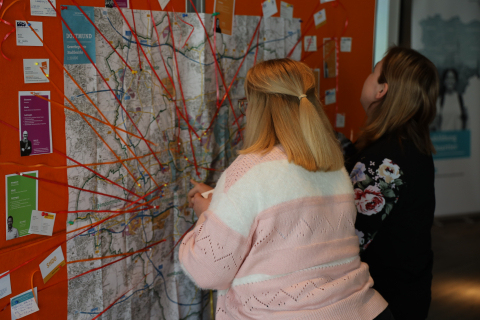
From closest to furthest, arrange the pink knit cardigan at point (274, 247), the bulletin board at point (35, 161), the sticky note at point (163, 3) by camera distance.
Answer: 1. the pink knit cardigan at point (274, 247)
2. the bulletin board at point (35, 161)
3. the sticky note at point (163, 3)

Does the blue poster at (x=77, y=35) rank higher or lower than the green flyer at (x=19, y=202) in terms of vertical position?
higher

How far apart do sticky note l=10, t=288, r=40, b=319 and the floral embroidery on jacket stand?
1192mm

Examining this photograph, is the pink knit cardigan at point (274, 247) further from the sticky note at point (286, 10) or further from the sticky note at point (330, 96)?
the sticky note at point (330, 96)

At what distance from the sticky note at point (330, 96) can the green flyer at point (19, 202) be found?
1580mm

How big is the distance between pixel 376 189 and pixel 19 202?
125 cm

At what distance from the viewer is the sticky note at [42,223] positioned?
4.13ft

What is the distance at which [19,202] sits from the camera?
1216 mm

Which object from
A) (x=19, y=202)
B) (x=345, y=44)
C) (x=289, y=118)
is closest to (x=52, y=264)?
(x=19, y=202)

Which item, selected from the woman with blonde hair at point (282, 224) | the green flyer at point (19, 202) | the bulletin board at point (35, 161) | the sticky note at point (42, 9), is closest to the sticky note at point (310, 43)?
the bulletin board at point (35, 161)

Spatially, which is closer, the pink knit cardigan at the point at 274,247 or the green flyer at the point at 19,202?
the pink knit cardigan at the point at 274,247

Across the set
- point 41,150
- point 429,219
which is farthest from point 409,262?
point 41,150

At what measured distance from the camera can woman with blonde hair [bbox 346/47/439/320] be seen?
155 centimetres

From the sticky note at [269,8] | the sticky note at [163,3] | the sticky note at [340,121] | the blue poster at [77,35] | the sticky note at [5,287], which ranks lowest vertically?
the sticky note at [5,287]

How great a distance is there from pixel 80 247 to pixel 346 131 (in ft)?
5.35
